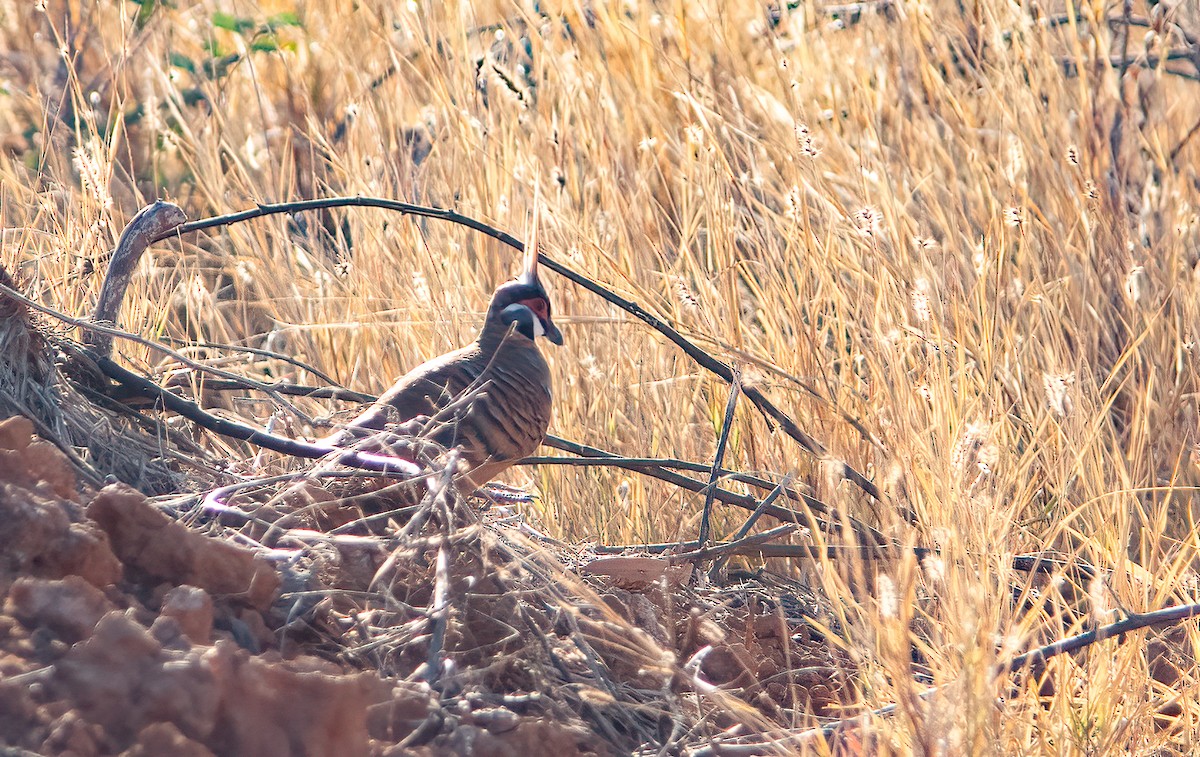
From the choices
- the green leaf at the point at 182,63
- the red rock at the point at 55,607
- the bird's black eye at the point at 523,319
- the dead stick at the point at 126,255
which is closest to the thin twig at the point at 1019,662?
the red rock at the point at 55,607

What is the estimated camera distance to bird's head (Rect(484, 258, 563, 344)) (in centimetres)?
305

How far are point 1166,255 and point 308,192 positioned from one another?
3.77 metres

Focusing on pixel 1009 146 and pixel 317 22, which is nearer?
pixel 1009 146

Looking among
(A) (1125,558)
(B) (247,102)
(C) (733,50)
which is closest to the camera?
(A) (1125,558)

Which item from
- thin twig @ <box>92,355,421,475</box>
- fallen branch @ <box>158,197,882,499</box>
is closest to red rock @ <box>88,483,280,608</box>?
thin twig @ <box>92,355,421,475</box>

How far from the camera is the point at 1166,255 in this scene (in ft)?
10.3

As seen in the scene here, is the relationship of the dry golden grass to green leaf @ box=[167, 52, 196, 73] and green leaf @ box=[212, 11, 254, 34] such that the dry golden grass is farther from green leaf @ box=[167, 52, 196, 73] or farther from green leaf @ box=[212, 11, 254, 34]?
green leaf @ box=[167, 52, 196, 73]

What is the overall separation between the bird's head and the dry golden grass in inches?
6.5

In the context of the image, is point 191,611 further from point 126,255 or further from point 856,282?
point 856,282

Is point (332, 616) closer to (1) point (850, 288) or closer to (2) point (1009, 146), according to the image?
(1) point (850, 288)

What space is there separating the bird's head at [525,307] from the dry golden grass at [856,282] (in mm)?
164

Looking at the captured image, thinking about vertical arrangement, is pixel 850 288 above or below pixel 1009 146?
below

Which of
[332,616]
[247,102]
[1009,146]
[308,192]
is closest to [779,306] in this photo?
[1009,146]

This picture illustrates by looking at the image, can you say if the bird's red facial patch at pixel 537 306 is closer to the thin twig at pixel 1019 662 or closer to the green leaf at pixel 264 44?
the thin twig at pixel 1019 662
